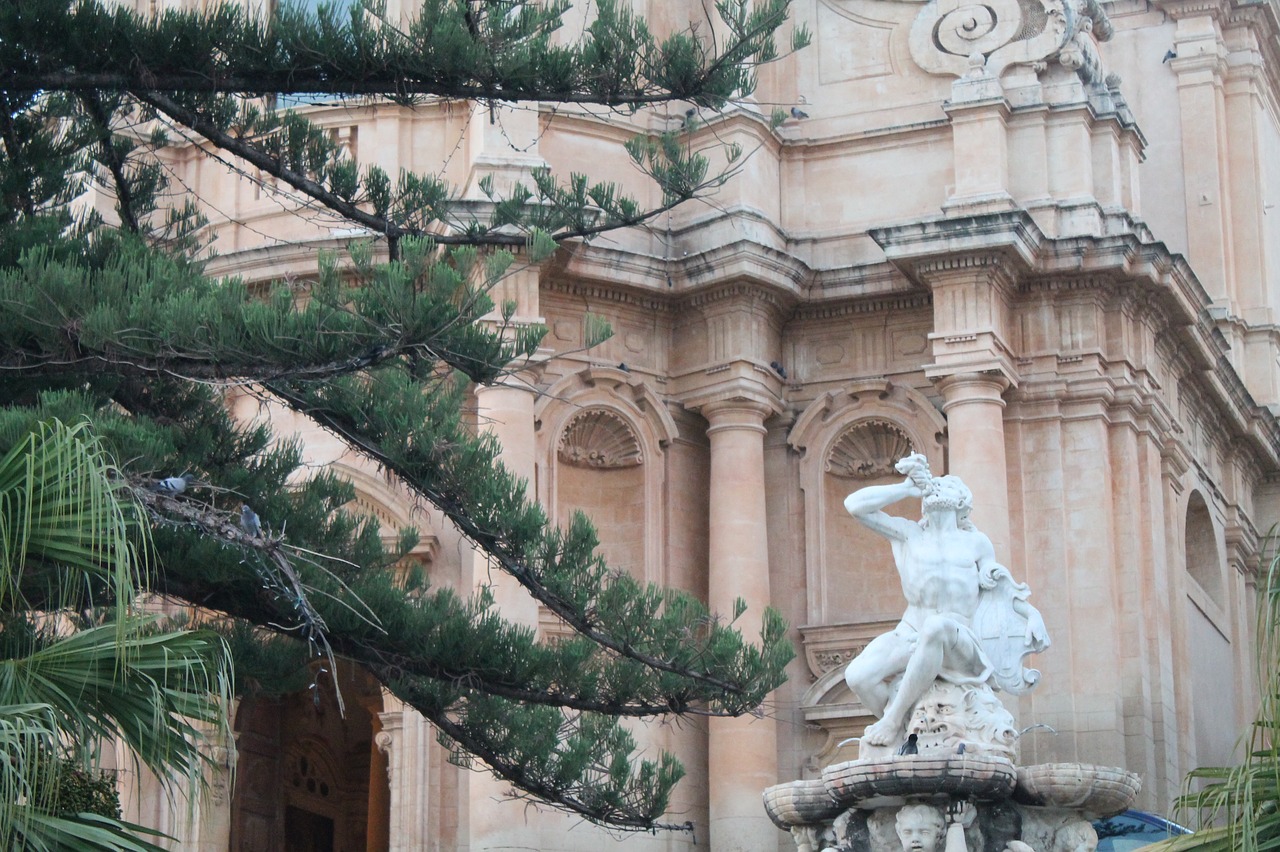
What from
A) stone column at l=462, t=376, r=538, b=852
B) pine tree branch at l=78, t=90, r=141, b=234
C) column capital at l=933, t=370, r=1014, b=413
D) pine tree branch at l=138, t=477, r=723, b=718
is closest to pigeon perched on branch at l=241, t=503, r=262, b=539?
pine tree branch at l=138, t=477, r=723, b=718

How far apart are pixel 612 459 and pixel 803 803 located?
34.6 ft

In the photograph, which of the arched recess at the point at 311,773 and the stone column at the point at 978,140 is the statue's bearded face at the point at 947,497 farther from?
the arched recess at the point at 311,773

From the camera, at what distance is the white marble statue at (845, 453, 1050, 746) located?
15672 mm

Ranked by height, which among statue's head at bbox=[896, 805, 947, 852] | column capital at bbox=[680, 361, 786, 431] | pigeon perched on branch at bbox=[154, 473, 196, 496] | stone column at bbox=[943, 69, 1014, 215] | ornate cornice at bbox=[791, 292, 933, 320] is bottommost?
statue's head at bbox=[896, 805, 947, 852]

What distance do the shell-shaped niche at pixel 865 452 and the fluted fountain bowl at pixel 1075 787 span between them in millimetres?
10886

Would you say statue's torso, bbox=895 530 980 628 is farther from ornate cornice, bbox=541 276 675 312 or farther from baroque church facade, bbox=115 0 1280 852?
ornate cornice, bbox=541 276 675 312

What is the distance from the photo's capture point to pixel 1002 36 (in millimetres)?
25766

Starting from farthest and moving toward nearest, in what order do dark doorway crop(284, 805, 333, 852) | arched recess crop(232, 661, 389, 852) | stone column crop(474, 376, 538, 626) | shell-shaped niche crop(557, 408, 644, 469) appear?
dark doorway crop(284, 805, 333, 852) → arched recess crop(232, 661, 389, 852) → shell-shaped niche crop(557, 408, 644, 469) → stone column crop(474, 376, 538, 626)

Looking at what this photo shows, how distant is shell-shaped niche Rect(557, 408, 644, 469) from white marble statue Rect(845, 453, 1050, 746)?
8913mm

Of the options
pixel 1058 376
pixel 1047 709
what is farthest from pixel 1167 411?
pixel 1047 709

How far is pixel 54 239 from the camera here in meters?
16.9

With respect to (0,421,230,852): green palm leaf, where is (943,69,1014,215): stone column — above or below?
above

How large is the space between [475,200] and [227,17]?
8.15 m

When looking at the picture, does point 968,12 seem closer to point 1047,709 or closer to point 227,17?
point 1047,709
